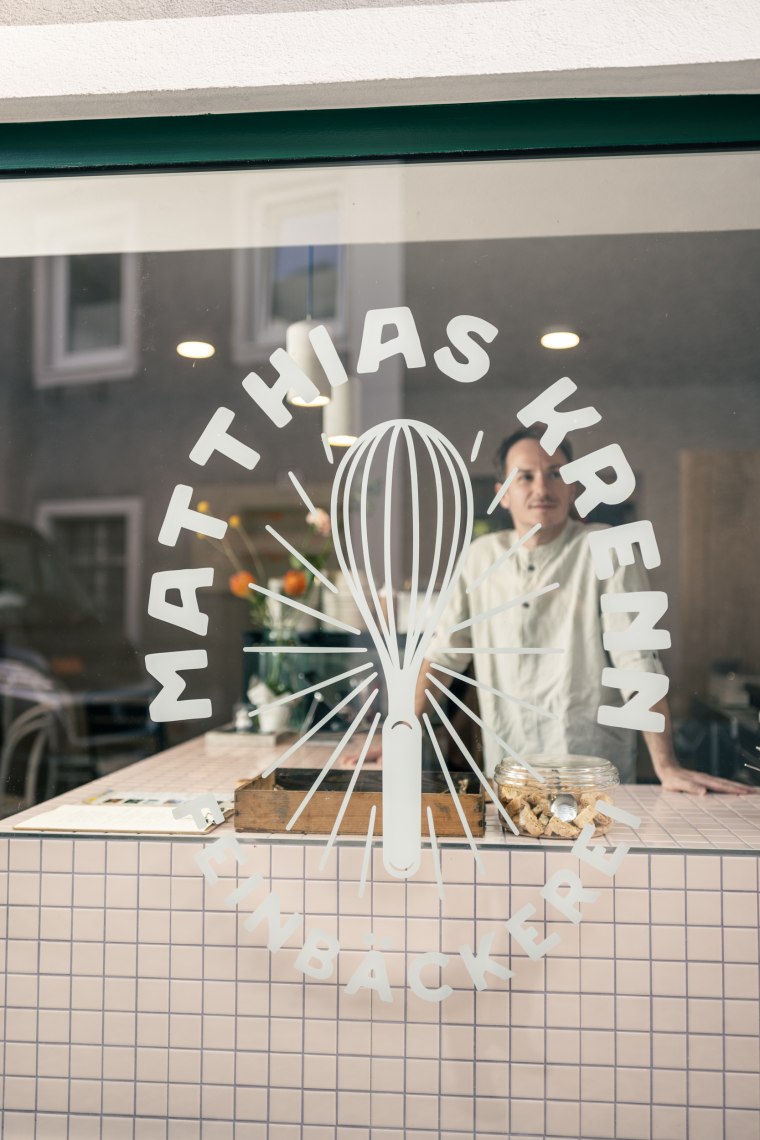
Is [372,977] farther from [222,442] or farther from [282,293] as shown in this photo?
[282,293]

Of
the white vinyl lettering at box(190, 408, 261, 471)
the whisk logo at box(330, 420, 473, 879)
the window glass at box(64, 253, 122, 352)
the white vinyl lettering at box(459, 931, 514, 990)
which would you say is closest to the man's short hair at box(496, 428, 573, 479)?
the whisk logo at box(330, 420, 473, 879)

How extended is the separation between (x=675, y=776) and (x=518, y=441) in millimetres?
792

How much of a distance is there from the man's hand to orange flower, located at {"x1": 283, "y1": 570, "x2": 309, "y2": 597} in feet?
3.27

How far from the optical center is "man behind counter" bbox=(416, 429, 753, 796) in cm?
166

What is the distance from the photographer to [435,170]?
5.72 feet

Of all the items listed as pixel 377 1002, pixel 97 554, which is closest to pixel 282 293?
pixel 377 1002

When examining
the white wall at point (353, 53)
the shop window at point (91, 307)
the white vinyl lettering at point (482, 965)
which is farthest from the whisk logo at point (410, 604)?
the shop window at point (91, 307)

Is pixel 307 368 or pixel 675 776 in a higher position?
pixel 307 368

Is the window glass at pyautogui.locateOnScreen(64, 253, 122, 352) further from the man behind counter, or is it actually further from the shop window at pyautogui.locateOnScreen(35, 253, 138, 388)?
the man behind counter

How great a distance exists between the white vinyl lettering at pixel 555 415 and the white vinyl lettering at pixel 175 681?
0.77 metres

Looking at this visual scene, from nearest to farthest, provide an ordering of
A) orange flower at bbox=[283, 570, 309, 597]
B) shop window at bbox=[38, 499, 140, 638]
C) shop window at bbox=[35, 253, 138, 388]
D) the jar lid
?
the jar lid, shop window at bbox=[35, 253, 138, 388], orange flower at bbox=[283, 570, 309, 597], shop window at bbox=[38, 499, 140, 638]

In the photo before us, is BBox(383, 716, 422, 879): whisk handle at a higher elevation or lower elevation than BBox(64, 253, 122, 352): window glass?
lower

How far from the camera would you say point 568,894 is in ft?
5.06

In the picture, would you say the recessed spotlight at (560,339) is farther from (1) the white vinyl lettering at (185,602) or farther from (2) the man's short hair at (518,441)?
(1) the white vinyl lettering at (185,602)
